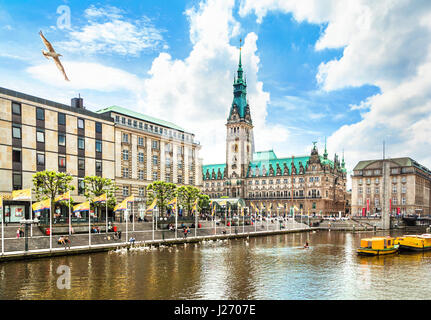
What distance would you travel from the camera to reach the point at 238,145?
634ft

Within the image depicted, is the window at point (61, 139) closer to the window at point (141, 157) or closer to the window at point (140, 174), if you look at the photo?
the window at point (141, 157)

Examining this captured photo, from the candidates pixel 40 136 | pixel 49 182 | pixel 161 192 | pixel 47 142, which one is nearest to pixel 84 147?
pixel 47 142

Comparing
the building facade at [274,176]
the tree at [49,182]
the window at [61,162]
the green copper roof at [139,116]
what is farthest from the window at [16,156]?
the building facade at [274,176]


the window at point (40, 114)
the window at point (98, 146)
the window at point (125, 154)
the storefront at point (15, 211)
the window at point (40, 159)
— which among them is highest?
the window at point (40, 114)

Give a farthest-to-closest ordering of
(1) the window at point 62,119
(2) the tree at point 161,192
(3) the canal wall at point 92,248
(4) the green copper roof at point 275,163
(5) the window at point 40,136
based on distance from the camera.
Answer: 1. (4) the green copper roof at point 275,163
2. (2) the tree at point 161,192
3. (1) the window at point 62,119
4. (5) the window at point 40,136
5. (3) the canal wall at point 92,248

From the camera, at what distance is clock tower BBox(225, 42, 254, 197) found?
19225 centimetres

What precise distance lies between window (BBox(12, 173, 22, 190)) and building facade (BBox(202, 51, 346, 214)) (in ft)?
401

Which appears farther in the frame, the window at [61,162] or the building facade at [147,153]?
the building facade at [147,153]

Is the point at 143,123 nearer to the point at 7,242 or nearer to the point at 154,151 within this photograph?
the point at 154,151

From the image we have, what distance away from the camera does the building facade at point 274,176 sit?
566 ft

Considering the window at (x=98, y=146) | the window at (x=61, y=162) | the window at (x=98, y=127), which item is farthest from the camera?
the window at (x=98, y=127)

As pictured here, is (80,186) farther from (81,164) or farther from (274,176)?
(274,176)

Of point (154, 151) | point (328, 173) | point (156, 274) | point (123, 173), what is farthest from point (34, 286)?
point (328, 173)

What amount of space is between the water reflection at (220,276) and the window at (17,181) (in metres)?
28.4
